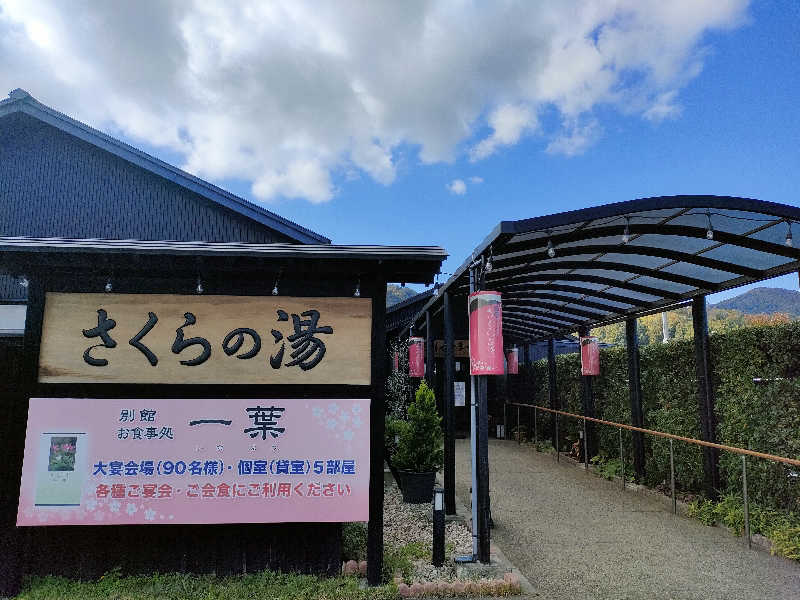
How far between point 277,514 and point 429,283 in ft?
8.73

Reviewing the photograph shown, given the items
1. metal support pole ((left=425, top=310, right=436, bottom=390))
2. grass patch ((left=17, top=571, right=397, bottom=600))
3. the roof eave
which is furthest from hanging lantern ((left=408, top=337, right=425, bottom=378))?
grass patch ((left=17, top=571, right=397, bottom=600))

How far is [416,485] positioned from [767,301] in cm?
12725

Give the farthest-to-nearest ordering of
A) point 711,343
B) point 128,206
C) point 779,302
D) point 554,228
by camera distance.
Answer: point 779,302 → point 128,206 → point 711,343 → point 554,228

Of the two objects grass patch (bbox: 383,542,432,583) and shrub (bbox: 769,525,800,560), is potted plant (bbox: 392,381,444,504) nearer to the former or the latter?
grass patch (bbox: 383,542,432,583)

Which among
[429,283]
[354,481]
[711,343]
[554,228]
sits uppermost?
[554,228]

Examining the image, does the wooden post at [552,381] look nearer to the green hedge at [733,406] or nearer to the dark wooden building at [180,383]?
the green hedge at [733,406]

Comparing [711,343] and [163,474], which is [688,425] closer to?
[711,343]

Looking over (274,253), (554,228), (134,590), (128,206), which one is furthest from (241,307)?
(128,206)

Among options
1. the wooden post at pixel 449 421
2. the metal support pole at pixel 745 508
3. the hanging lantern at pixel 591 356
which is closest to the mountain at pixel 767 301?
the hanging lantern at pixel 591 356

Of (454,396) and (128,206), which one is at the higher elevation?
(128,206)

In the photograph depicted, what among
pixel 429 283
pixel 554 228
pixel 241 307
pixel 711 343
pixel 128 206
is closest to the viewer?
pixel 554 228

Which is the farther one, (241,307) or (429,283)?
(429,283)

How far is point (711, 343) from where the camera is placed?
7.25m

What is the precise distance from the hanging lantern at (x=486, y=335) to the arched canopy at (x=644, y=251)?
1.15 ft
